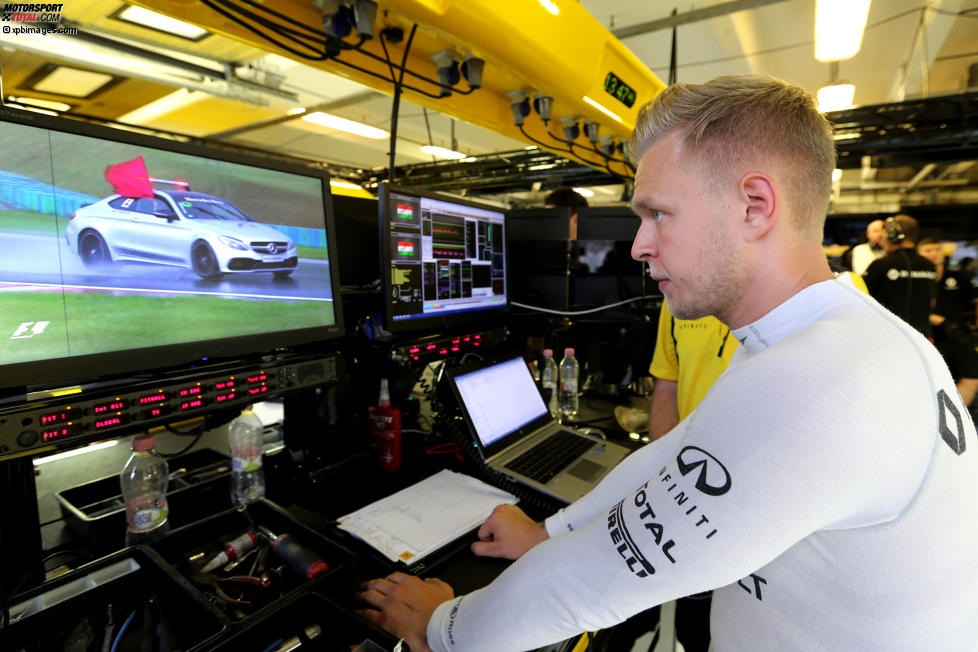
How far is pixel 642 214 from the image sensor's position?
82cm

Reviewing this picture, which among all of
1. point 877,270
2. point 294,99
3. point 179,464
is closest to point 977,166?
point 877,270

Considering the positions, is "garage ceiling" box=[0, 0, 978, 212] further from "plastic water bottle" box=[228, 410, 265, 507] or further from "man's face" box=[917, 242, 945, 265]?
"plastic water bottle" box=[228, 410, 265, 507]

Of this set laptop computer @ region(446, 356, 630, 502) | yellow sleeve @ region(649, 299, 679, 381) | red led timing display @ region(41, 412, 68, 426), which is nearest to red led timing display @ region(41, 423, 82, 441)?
red led timing display @ region(41, 412, 68, 426)

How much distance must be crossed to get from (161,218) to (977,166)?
35.5ft

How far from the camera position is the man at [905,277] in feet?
13.4

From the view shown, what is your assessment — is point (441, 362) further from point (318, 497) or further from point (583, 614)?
point (583, 614)

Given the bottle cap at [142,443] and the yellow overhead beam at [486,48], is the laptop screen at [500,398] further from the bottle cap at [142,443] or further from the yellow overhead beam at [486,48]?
the yellow overhead beam at [486,48]

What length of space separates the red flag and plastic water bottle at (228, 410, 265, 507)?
565mm

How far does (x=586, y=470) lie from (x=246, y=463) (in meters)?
0.87

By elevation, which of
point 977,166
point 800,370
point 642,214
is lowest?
point 800,370

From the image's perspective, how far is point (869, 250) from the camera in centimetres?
581

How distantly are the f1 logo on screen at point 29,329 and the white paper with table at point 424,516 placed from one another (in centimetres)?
61

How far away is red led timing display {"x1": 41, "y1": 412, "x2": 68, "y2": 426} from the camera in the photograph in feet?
2.41

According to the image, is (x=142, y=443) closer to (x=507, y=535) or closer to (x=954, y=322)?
(x=507, y=535)
